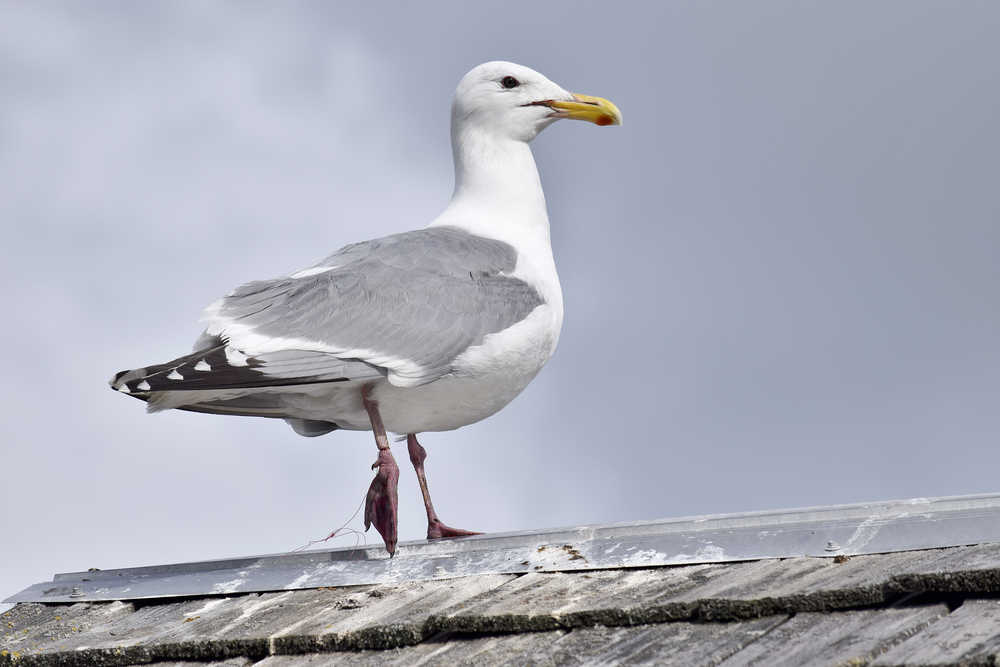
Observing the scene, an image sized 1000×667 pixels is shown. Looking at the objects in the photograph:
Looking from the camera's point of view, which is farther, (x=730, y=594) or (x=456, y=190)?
(x=456, y=190)

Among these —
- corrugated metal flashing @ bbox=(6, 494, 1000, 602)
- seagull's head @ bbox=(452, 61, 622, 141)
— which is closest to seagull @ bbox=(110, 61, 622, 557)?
corrugated metal flashing @ bbox=(6, 494, 1000, 602)

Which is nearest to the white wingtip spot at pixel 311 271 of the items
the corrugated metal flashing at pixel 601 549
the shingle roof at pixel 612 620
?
the corrugated metal flashing at pixel 601 549

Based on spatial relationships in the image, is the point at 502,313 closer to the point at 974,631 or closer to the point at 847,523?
the point at 847,523

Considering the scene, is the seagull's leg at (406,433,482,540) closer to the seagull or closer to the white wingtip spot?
the seagull

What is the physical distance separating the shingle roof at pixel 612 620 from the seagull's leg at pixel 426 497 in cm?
133

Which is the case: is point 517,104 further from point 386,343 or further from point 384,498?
point 384,498

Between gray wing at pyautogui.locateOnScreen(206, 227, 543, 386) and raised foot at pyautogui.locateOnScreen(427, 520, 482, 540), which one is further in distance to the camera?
raised foot at pyautogui.locateOnScreen(427, 520, 482, 540)

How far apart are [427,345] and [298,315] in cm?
49

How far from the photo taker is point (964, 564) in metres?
2.53

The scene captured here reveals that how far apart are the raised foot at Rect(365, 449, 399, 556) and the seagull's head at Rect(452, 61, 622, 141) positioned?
1863 mm

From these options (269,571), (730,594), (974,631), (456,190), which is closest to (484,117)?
(456,190)

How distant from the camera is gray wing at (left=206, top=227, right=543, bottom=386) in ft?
14.3

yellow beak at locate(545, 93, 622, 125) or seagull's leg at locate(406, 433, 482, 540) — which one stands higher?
yellow beak at locate(545, 93, 622, 125)

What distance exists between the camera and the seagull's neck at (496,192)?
17.7 ft
